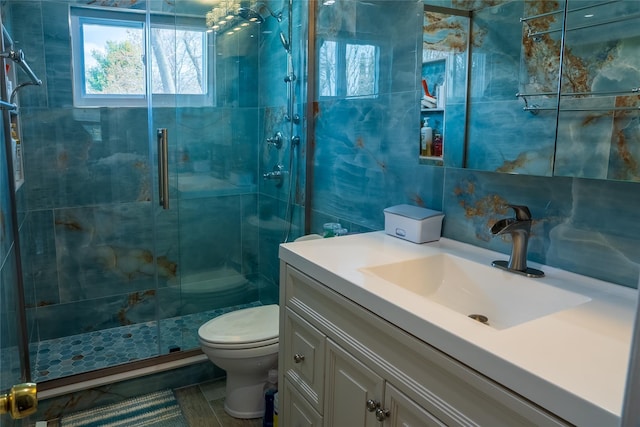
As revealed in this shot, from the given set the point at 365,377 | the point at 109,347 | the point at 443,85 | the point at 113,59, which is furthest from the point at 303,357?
the point at 113,59

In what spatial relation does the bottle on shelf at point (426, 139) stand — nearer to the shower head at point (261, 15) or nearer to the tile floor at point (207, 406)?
the shower head at point (261, 15)

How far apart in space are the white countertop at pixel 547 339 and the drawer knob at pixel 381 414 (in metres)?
0.23

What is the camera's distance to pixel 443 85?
1.66 meters

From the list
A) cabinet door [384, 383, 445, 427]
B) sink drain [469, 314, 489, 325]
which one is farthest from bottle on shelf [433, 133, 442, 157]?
cabinet door [384, 383, 445, 427]

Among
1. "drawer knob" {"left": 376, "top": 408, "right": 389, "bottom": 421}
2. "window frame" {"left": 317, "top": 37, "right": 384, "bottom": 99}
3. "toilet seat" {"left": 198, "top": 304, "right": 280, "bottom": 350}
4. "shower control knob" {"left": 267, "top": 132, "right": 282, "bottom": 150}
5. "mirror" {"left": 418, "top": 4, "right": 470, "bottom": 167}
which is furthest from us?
"shower control knob" {"left": 267, "top": 132, "right": 282, "bottom": 150}

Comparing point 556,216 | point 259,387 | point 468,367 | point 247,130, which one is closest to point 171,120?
point 247,130

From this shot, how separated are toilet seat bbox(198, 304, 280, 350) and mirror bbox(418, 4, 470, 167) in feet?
3.57

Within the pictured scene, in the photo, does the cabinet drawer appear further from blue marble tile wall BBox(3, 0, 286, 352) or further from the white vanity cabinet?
blue marble tile wall BBox(3, 0, 286, 352)

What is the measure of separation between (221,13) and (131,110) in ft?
2.76

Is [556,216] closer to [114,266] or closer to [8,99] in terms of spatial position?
[8,99]

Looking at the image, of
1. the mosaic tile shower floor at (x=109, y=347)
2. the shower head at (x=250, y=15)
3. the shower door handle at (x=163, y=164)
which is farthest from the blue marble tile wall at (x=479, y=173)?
the mosaic tile shower floor at (x=109, y=347)

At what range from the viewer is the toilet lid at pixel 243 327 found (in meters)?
2.17

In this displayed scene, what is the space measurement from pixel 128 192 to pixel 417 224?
6.75ft

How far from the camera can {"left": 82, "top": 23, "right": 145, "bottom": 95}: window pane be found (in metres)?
2.87
